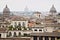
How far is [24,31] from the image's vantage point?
26.7ft

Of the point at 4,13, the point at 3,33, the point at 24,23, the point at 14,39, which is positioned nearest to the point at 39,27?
the point at 24,23

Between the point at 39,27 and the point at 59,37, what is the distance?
11.2 ft

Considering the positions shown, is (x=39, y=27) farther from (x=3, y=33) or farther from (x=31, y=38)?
(x=31, y=38)

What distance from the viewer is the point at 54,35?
588 cm

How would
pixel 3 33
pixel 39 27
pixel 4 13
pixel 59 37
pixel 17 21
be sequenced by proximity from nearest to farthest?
pixel 59 37 → pixel 3 33 → pixel 39 27 → pixel 17 21 → pixel 4 13

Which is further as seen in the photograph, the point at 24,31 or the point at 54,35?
the point at 24,31

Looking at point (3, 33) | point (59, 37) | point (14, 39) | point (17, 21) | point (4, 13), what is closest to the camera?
point (59, 37)

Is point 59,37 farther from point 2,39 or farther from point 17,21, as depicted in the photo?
point 17,21

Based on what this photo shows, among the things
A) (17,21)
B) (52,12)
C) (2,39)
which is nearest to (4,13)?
(52,12)

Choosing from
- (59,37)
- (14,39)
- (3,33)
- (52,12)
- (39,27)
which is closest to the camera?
(59,37)

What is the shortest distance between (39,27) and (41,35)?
321cm

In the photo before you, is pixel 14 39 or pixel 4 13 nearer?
pixel 14 39

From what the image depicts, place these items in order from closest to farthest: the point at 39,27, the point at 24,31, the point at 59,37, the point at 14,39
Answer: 1. the point at 59,37
2. the point at 14,39
3. the point at 24,31
4. the point at 39,27

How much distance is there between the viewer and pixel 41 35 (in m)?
6.02
